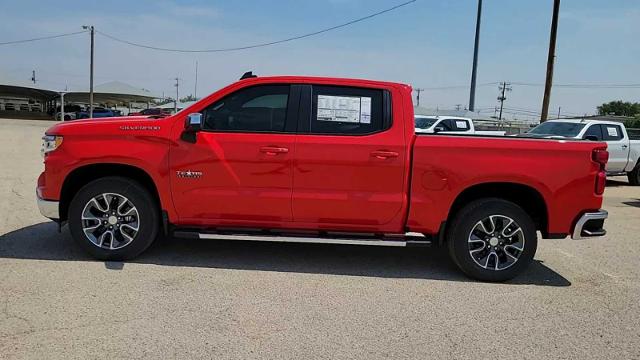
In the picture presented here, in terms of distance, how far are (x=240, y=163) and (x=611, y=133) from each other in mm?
12420

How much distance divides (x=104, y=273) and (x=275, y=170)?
190 cm

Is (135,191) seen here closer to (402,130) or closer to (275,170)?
(275,170)

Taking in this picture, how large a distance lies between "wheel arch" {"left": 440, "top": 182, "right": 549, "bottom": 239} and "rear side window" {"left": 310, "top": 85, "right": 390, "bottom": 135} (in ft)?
3.59

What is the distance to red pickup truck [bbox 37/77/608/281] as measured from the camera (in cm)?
521

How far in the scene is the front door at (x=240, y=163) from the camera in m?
5.25

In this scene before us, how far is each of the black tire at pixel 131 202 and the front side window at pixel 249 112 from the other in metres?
0.96

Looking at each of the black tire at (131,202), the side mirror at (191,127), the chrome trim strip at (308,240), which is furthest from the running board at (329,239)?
the side mirror at (191,127)

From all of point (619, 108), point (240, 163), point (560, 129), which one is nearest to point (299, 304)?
point (240, 163)

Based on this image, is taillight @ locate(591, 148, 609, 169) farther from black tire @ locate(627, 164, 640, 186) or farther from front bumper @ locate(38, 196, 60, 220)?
black tire @ locate(627, 164, 640, 186)

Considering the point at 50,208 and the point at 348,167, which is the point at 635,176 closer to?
the point at 348,167

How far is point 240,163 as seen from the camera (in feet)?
17.2

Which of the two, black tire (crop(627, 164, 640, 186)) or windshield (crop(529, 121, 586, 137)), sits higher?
windshield (crop(529, 121, 586, 137))

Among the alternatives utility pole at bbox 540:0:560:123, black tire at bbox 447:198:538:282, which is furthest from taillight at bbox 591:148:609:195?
utility pole at bbox 540:0:560:123

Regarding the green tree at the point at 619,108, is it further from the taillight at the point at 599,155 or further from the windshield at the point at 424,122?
the taillight at the point at 599,155
